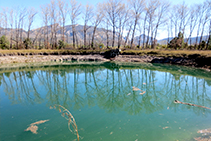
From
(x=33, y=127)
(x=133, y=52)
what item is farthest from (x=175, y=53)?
(x=33, y=127)

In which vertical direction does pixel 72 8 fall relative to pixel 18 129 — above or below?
above

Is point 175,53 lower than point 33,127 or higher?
higher

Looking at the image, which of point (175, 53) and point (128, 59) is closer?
point (175, 53)

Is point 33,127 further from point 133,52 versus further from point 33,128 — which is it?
point 133,52

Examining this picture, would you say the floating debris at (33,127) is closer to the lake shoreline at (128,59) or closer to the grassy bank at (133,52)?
the lake shoreline at (128,59)

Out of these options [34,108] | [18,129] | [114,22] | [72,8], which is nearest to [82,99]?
[34,108]

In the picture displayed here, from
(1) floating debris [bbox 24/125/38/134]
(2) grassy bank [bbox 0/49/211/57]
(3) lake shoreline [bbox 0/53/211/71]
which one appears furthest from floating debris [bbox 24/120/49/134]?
(2) grassy bank [bbox 0/49/211/57]

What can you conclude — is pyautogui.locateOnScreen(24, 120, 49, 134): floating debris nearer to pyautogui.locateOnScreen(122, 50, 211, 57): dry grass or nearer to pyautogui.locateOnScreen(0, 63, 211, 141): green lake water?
pyautogui.locateOnScreen(0, 63, 211, 141): green lake water

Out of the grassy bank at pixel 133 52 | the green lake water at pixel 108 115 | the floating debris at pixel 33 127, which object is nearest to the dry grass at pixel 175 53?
the grassy bank at pixel 133 52

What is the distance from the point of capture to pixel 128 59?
23344mm

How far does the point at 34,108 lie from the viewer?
5234 millimetres

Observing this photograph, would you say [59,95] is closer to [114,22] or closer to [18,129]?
[18,129]

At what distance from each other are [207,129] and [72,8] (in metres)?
32.1

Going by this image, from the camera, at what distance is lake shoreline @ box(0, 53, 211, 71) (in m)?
16.4
